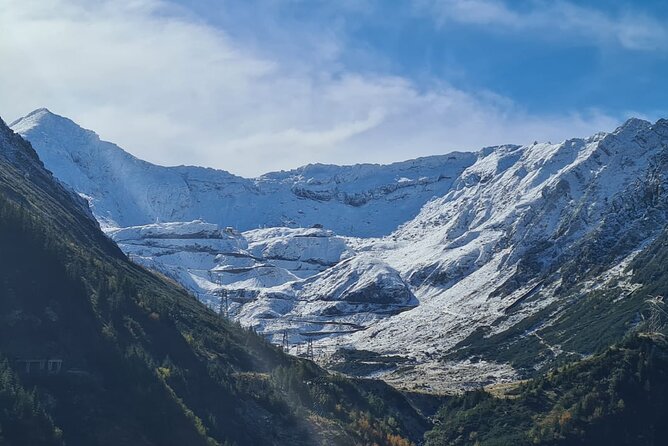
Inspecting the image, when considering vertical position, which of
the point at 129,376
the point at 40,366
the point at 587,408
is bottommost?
the point at 587,408

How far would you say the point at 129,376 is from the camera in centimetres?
9981

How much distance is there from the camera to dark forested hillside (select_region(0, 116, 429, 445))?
90.2 metres

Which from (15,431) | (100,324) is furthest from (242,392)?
(15,431)

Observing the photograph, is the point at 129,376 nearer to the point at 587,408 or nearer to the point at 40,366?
the point at 40,366

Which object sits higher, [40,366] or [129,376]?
[40,366]

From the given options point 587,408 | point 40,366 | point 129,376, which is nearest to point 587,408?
point 587,408

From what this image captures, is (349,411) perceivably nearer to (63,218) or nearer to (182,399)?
(182,399)

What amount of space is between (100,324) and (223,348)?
3523 cm

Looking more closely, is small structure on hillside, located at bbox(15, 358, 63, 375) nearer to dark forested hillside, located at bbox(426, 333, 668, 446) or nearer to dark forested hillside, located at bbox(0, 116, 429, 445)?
dark forested hillside, located at bbox(0, 116, 429, 445)

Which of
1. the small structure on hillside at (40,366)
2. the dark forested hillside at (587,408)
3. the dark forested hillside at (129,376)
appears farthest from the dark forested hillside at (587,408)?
the small structure on hillside at (40,366)

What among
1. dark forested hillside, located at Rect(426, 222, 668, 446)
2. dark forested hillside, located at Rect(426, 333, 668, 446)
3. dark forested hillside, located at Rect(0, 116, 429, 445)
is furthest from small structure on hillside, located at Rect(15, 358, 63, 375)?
dark forested hillside, located at Rect(426, 222, 668, 446)

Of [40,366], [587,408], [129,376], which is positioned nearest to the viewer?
[40,366]

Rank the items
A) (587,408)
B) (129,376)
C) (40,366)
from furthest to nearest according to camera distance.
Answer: (587,408) → (129,376) → (40,366)

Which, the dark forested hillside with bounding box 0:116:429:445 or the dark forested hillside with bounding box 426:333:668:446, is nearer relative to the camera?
the dark forested hillside with bounding box 0:116:429:445
